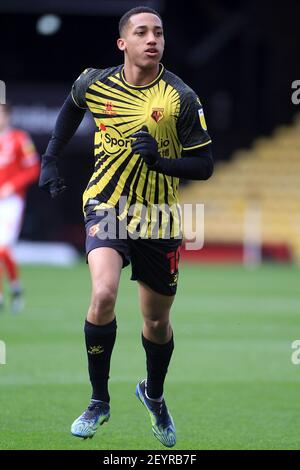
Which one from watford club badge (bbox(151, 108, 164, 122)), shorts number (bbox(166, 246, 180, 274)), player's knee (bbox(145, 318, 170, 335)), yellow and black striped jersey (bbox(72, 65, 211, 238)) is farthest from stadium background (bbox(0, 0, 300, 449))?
watford club badge (bbox(151, 108, 164, 122))

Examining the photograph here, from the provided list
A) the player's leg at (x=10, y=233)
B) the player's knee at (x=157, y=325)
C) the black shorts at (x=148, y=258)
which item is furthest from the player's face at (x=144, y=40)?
the player's leg at (x=10, y=233)

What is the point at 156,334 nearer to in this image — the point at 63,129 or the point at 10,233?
the point at 63,129

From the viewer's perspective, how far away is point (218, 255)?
25891 millimetres

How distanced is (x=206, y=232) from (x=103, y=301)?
64.4 feet

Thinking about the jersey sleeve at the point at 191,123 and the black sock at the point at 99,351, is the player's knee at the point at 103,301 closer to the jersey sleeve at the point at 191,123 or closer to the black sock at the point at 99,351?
the black sock at the point at 99,351

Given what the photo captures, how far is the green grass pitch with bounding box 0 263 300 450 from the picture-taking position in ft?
23.7

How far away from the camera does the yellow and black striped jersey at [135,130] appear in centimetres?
706

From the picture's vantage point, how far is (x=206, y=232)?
2639cm

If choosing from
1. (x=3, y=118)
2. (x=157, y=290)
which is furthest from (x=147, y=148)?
(x=3, y=118)

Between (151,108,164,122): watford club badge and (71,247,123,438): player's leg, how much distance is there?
779 mm
